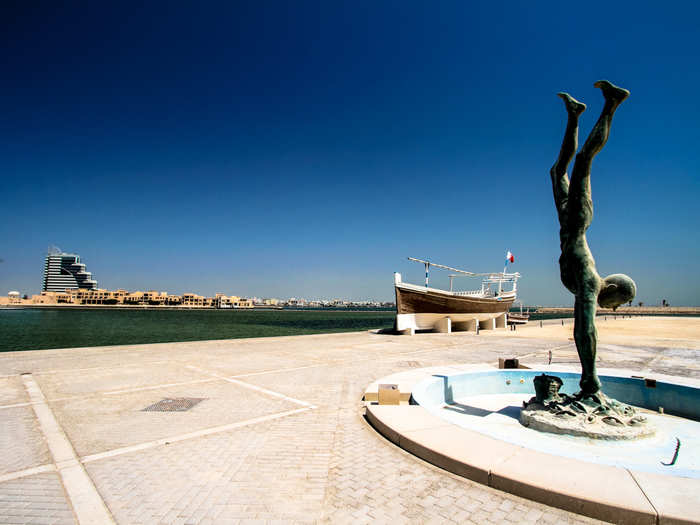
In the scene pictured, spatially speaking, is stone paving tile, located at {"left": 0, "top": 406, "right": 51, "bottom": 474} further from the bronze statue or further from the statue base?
the bronze statue

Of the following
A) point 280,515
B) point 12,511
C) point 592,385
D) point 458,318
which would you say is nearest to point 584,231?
point 592,385

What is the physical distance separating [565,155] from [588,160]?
1.95 feet

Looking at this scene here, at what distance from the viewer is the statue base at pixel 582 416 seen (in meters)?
6.32

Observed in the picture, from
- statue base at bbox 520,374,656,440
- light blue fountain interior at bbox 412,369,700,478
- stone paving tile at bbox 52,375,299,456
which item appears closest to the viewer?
light blue fountain interior at bbox 412,369,700,478

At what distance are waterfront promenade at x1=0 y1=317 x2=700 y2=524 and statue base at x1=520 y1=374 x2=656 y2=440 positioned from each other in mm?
3222

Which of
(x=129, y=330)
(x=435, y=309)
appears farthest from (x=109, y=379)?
(x=129, y=330)

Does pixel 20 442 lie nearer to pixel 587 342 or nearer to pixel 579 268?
pixel 587 342

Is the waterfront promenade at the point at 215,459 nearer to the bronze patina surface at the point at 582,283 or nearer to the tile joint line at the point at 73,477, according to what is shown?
the tile joint line at the point at 73,477

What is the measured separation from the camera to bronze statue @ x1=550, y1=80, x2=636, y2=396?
22.9 ft

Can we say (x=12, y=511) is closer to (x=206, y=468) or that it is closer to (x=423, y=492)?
(x=206, y=468)

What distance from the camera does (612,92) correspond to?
682 centimetres

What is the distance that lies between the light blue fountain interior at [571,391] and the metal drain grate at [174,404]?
202 inches

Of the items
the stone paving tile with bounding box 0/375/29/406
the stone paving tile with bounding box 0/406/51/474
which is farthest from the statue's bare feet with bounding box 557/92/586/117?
the stone paving tile with bounding box 0/375/29/406

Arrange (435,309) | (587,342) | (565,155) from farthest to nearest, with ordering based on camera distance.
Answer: (435,309)
(565,155)
(587,342)
